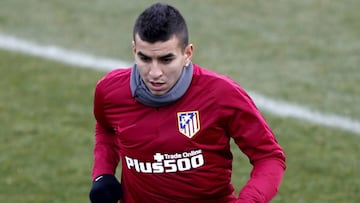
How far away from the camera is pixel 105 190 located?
5293 mm

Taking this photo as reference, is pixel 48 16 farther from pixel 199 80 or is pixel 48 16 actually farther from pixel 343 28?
pixel 199 80

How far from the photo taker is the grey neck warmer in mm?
4902

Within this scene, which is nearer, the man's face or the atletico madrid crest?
the man's face

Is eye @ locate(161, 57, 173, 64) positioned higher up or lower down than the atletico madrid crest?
higher up

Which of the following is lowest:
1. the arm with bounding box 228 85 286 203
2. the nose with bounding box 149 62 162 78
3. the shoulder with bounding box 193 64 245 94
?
the arm with bounding box 228 85 286 203

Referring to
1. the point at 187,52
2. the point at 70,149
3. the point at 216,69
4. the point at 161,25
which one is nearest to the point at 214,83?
the point at 187,52

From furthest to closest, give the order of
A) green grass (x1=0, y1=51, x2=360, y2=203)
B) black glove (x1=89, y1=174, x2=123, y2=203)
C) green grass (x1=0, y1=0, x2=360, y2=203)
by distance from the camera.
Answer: green grass (x1=0, y1=0, x2=360, y2=203)
green grass (x1=0, y1=51, x2=360, y2=203)
black glove (x1=89, y1=174, x2=123, y2=203)

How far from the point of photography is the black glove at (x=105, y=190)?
17.4 feet

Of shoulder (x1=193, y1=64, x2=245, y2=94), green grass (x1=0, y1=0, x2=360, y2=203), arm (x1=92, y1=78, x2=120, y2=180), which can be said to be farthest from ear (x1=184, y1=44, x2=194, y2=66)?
green grass (x1=0, y1=0, x2=360, y2=203)

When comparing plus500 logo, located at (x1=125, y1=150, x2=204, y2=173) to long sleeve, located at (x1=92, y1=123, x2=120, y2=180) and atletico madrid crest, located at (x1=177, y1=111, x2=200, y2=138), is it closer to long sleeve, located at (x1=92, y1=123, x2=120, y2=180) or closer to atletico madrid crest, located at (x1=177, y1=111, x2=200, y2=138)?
atletico madrid crest, located at (x1=177, y1=111, x2=200, y2=138)

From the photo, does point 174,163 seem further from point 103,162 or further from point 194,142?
point 103,162

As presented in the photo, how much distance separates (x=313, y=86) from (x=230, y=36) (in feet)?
6.00

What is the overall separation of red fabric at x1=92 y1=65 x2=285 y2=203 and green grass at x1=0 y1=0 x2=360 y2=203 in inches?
112

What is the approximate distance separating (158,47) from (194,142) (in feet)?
1.81
